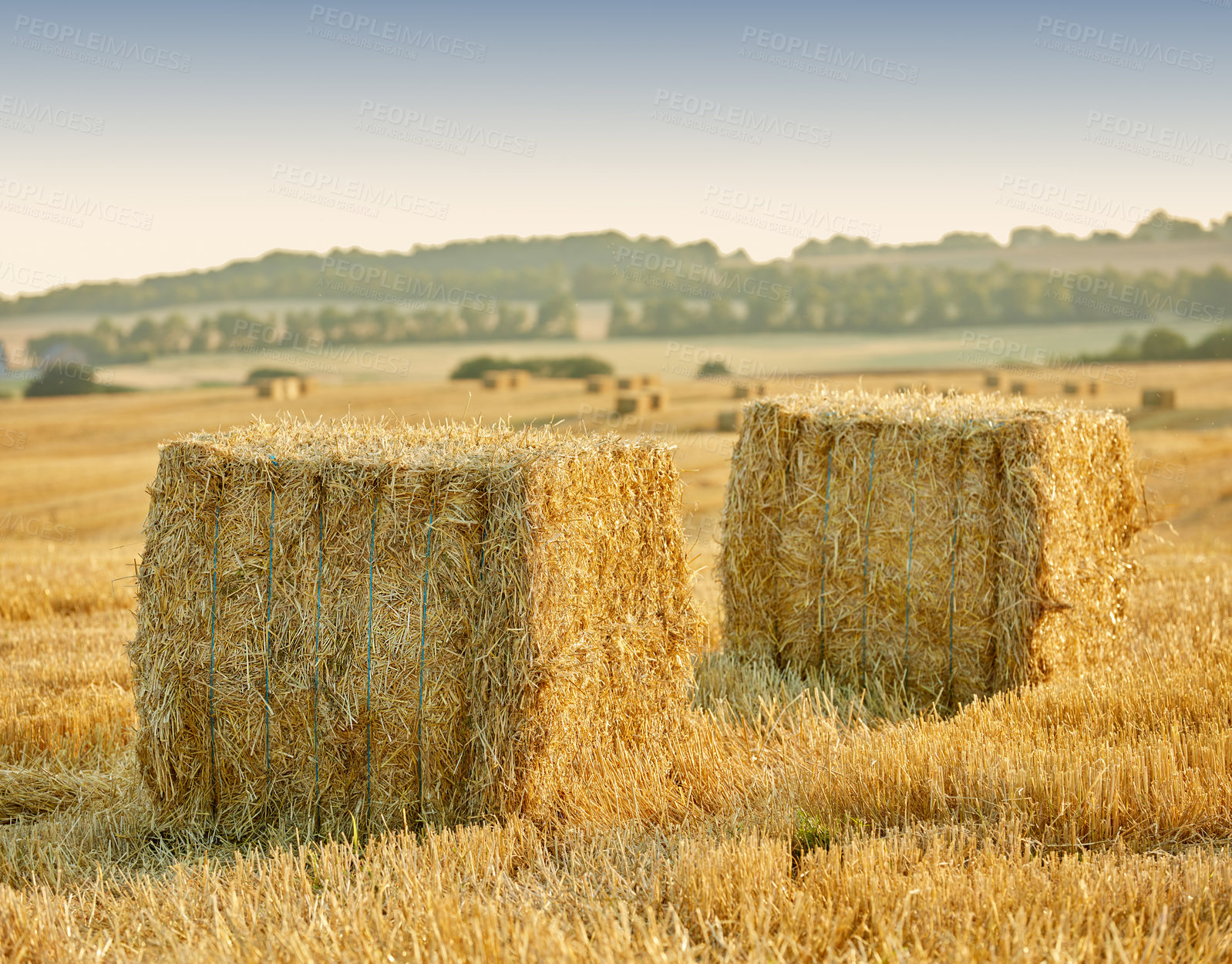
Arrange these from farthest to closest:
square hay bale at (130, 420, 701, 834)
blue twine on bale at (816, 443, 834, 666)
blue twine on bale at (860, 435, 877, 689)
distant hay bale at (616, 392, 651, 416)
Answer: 1. distant hay bale at (616, 392, 651, 416)
2. blue twine on bale at (816, 443, 834, 666)
3. blue twine on bale at (860, 435, 877, 689)
4. square hay bale at (130, 420, 701, 834)

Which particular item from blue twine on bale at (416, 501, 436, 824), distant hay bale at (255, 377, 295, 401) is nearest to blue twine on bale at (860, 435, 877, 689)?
blue twine on bale at (416, 501, 436, 824)

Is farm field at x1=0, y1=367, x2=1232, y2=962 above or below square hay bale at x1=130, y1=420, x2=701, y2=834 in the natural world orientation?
below

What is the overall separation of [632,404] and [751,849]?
24318 mm

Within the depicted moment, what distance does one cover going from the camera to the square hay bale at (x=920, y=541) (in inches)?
291

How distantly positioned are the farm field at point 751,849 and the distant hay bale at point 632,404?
65.5 feet

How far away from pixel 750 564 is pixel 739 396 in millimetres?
22924

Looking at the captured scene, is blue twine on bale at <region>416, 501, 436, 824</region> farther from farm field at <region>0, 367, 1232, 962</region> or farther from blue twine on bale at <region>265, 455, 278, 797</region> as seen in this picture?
blue twine on bale at <region>265, 455, 278, 797</region>

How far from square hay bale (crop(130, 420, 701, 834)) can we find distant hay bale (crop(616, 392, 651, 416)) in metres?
22.3

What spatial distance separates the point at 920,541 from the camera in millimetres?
7594

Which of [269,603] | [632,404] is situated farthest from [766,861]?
[632,404]

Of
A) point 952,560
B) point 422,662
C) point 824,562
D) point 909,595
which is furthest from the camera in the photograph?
point 824,562

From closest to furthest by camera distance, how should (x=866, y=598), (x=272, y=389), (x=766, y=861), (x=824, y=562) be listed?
(x=766, y=861) → (x=866, y=598) → (x=824, y=562) → (x=272, y=389)

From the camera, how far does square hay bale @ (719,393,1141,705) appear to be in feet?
24.2

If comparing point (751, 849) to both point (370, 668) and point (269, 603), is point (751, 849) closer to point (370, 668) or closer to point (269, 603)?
point (370, 668)
